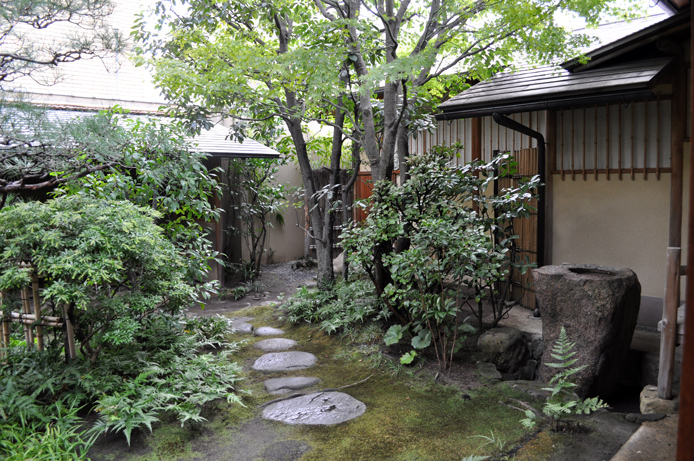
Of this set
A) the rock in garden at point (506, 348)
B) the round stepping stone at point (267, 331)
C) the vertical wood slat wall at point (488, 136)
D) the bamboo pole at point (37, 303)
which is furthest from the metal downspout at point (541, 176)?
the bamboo pole at point (37, 303)

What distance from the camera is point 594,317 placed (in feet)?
17.0

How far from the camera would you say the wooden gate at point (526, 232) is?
7.79 metres

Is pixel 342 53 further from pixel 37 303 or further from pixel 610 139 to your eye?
pixel 37 303

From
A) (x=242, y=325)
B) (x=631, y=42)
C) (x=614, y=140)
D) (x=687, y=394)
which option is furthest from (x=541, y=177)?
(x=687, y=394)

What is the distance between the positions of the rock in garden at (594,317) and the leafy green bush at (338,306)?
7.99 ft

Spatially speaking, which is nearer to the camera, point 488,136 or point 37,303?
point 37,303

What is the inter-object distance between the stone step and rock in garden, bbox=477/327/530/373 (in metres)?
2.29

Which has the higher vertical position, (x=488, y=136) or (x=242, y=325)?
(x=488, y=136)

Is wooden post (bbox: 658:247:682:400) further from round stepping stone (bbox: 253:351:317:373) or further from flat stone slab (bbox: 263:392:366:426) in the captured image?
round stepping stone (bbox: 253:351:317:373)

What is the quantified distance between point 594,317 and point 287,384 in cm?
364

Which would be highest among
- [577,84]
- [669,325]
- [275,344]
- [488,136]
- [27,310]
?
[577,84]

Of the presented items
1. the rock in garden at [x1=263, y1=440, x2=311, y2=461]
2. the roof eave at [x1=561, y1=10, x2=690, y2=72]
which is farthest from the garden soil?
the roof eave at [x1=561, y1=10, x2=690, y2=72]

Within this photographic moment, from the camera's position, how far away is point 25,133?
411 centimetres

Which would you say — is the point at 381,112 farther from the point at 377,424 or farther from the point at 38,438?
the point at 38,438
